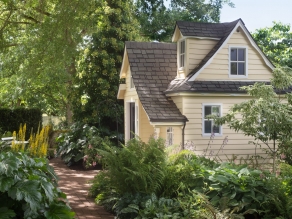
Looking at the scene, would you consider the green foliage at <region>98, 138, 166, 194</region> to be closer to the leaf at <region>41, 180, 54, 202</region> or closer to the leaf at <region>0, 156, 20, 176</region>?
the leaf at <region>41, 180, 54, 202</region>

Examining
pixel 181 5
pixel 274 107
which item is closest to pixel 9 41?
pixel 181 5

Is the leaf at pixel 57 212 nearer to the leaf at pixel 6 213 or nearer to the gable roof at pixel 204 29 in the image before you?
the leaf at pixel 6 213

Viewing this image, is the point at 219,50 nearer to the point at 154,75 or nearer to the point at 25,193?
the point at 154,75

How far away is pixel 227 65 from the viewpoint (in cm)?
1302

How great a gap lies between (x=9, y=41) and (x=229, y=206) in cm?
1638

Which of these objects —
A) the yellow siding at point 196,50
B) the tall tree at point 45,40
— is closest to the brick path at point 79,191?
the tall tree at point 45,40

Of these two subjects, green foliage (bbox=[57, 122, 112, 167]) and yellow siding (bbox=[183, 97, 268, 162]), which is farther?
green foliage (bbox=[57, 122, 112, 167])

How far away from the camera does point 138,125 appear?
13.8 metres

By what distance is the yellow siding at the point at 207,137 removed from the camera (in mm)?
12367

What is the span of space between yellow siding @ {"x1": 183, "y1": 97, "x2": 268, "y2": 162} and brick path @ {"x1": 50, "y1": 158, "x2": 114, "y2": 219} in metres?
3.08

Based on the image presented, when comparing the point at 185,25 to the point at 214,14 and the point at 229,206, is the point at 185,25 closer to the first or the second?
the point at 229,206

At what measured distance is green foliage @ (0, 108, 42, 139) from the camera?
60.8 feet

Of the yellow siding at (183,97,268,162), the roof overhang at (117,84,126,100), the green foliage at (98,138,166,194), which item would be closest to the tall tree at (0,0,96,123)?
the roof overhang at (117,84,126,100)

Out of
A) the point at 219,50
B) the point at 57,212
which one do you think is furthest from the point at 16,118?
the point at 57,212
